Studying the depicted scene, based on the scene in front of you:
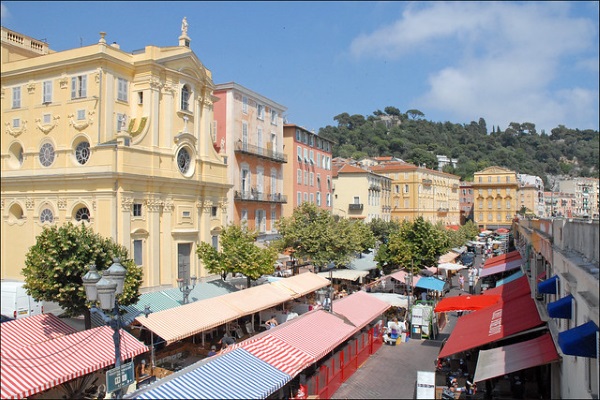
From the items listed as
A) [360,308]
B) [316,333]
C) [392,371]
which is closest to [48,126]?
[360,308]

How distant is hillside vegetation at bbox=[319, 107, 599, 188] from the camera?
147750 mm

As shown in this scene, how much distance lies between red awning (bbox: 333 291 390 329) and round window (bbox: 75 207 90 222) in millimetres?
13082

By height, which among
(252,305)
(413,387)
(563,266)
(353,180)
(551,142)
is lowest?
(413,387)

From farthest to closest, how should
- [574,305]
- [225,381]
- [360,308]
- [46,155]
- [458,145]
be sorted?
[458,145]
[46,155]
[360,308]
[225,381]
[574,305]

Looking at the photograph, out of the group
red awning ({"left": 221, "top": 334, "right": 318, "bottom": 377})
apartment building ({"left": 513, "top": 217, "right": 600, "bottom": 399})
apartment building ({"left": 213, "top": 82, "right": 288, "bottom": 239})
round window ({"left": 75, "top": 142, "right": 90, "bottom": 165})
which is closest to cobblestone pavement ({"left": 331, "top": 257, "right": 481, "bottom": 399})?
red awning ({"left": 221, "top": 334, "right": 318, "bottom": 377})

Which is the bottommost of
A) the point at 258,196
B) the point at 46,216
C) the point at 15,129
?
the point at 46,216

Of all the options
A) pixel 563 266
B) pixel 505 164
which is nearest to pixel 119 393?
pixel 563 266

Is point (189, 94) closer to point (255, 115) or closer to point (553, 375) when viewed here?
point (255, 115)

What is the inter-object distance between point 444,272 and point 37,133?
105 feet

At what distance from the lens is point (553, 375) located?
1360 cm

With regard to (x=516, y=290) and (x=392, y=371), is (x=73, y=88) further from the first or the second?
(x=516, y=290)

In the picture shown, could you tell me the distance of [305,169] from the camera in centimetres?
5247

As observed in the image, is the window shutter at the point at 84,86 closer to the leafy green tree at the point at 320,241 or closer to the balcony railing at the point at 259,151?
the balcony railing at the point at 259,151

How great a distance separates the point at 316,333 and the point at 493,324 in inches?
234
